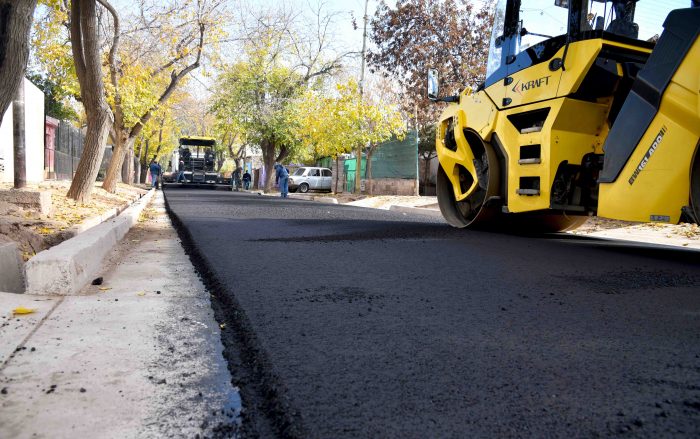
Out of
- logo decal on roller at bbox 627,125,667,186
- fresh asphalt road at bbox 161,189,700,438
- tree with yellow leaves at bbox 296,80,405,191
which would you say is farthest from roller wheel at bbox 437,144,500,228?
tree with yellow leaves at bbox 296,80,405,191

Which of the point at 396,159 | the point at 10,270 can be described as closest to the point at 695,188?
the point at 10,270

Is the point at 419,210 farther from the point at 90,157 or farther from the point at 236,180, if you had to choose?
the point at 236,180

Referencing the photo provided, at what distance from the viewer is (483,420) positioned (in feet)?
6.12

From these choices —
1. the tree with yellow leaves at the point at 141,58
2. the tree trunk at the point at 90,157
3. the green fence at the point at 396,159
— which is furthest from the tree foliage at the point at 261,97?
the tree trunk at the point at 90,157

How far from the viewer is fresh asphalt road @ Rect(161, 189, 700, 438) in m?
1.89

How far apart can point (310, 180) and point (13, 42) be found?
28.1 meters

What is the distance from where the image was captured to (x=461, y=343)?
2717 millimetres

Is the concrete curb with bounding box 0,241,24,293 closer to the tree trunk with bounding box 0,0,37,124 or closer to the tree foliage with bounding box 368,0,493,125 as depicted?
the tree trunk with bounding box 0,0,37,124

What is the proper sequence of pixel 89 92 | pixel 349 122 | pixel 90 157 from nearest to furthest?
pixel 89 92 < pixel 90 157 < pixel 349 122

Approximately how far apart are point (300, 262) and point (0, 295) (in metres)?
2.35

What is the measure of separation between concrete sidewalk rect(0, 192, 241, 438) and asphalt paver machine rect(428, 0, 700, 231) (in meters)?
3.97

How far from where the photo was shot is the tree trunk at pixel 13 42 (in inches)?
211

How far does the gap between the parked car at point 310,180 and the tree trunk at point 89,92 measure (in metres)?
21.3

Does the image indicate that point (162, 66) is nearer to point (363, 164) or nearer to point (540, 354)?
point (363, 164)
